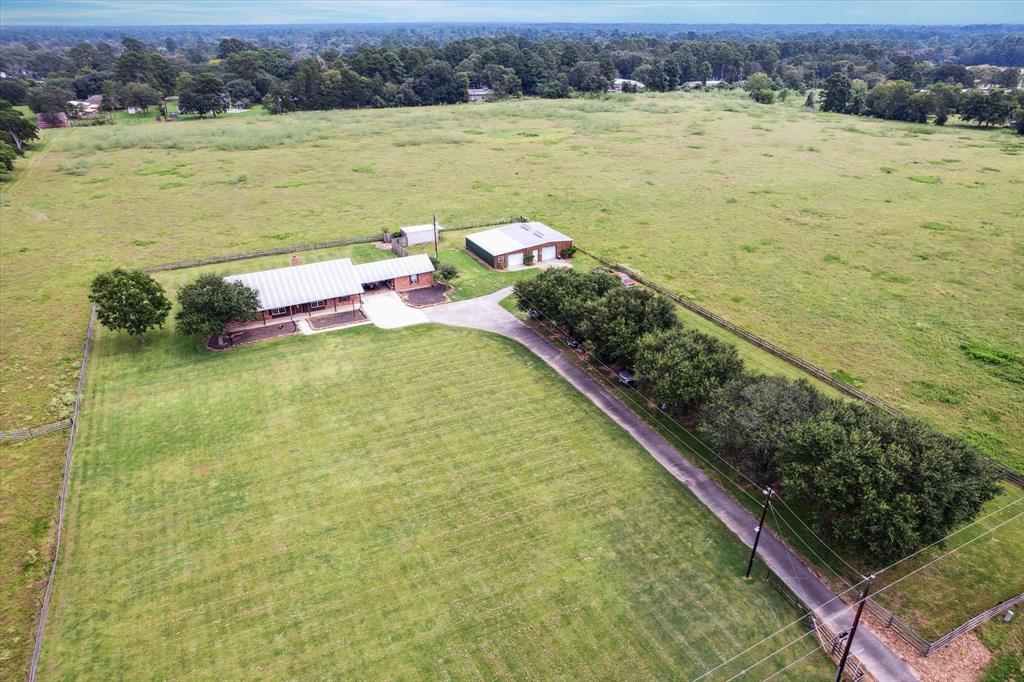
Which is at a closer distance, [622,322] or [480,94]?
[622,322]

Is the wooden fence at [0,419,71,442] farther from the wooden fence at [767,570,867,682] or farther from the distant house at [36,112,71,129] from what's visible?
the distant house at [36,112,71,129]

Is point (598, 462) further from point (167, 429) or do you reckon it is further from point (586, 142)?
point (586, 142)

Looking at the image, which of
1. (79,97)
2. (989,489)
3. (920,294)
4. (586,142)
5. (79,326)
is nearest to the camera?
(989,489)

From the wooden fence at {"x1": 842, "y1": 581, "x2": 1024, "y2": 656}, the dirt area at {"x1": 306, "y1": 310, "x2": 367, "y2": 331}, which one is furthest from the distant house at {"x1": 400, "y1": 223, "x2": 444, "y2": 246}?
the wooden fence at {"x1": 842, "y1": 581, "x2": 1024, "y2": 656}

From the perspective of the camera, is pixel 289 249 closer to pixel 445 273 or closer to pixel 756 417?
pixel 445 273

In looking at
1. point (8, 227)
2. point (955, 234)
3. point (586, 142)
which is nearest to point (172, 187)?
point (8, 227)

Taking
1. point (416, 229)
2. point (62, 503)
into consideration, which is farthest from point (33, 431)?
point (416, 229)
